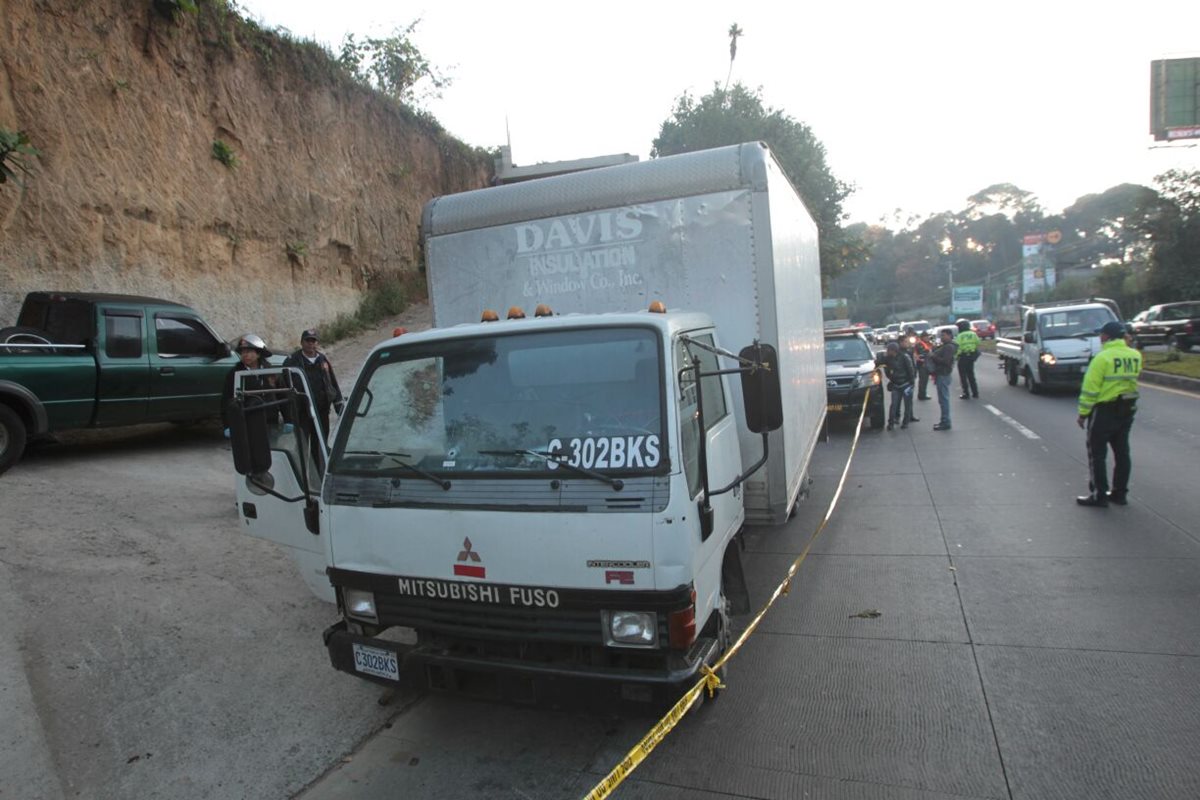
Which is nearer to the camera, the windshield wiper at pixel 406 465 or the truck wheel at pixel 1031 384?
the windshield wiper at pixel 406 465

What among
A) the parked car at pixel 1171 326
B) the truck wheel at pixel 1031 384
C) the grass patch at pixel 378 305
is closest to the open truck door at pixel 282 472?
the grass patch at pixel 378 305

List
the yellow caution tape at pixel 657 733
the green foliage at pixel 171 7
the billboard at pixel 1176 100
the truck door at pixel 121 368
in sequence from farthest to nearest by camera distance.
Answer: the billboard at pixel 1176 100, the green foliage at pixel 171 7, the truck door at pixel 121 368, the yellow caution tape at pixel 657 733

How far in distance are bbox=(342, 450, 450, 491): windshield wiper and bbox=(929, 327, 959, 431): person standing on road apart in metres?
11.5

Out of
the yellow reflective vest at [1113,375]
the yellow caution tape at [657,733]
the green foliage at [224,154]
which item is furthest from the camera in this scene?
the green foliage at [224,154]

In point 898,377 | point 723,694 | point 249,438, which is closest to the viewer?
point 249,438

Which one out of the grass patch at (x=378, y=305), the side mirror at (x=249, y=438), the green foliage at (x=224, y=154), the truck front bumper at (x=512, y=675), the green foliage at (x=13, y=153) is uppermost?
the green foliage at (x=224, y=154)

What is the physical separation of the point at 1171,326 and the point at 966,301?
170ft

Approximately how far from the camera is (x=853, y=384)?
13.2m

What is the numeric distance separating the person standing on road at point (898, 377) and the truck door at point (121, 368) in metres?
11.4

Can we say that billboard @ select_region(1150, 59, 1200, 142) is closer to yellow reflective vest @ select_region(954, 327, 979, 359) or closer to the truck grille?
yellow reflective vest @ select_region(954, 327, 979, 359)

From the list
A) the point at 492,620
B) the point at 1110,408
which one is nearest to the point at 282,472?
the point at 492,620

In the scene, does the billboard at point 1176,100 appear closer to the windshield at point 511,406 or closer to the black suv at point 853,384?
the black suv at point 853,384

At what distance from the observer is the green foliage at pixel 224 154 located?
512 inches

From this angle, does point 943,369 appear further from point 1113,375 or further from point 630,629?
point 630,629
